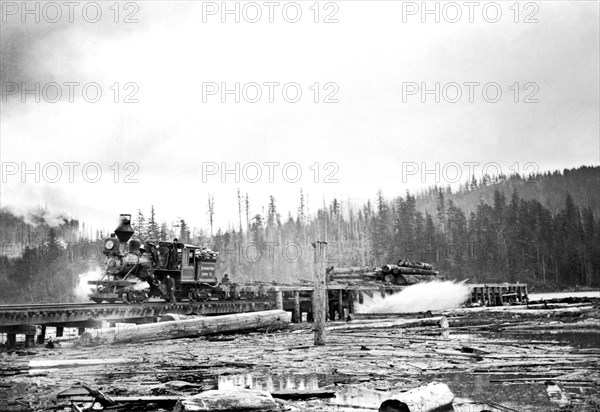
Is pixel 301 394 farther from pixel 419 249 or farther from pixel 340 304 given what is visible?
pixel 419 249

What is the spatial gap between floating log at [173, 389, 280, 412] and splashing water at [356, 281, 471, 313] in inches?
1112

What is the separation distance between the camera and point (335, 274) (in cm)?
3947

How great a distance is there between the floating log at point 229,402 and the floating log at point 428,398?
58.4 inches

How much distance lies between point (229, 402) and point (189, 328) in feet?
36.3

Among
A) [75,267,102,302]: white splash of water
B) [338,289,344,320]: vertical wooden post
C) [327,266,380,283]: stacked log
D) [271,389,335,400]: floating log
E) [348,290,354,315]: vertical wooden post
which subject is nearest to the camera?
[271,389,335,400]: floating log

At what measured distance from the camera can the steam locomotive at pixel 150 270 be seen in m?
25.0

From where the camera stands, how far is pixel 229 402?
6.05 meters

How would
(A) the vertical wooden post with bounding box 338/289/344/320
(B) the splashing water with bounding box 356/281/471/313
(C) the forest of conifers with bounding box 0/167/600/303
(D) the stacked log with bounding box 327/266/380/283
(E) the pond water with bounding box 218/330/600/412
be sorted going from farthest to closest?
(C) the forest of conifers with bounding box 0/167/600/303 → (D) the stacked log with bounding box 327/266/380/283 → (B) the splashing water with bounding box 356/281/471/313 → (A) the vertical wooden post with bounding box 338/289/344/320 → (E) the pond water with bounding box 218/330/600/412

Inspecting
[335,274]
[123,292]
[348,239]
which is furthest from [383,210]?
[123,292]

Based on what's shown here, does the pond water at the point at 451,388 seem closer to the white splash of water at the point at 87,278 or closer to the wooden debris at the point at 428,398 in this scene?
the wooden debris at the point at 428,398

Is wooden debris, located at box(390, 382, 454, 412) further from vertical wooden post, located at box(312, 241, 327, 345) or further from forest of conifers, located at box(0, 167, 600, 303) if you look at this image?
forest of conifers, located at box(0, 167, 600, 303)

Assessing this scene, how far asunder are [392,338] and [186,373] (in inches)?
333

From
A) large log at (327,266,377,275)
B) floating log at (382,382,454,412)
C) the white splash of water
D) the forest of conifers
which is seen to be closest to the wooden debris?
floating log at (382,382,454,412)

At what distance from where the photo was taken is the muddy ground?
6887mm
